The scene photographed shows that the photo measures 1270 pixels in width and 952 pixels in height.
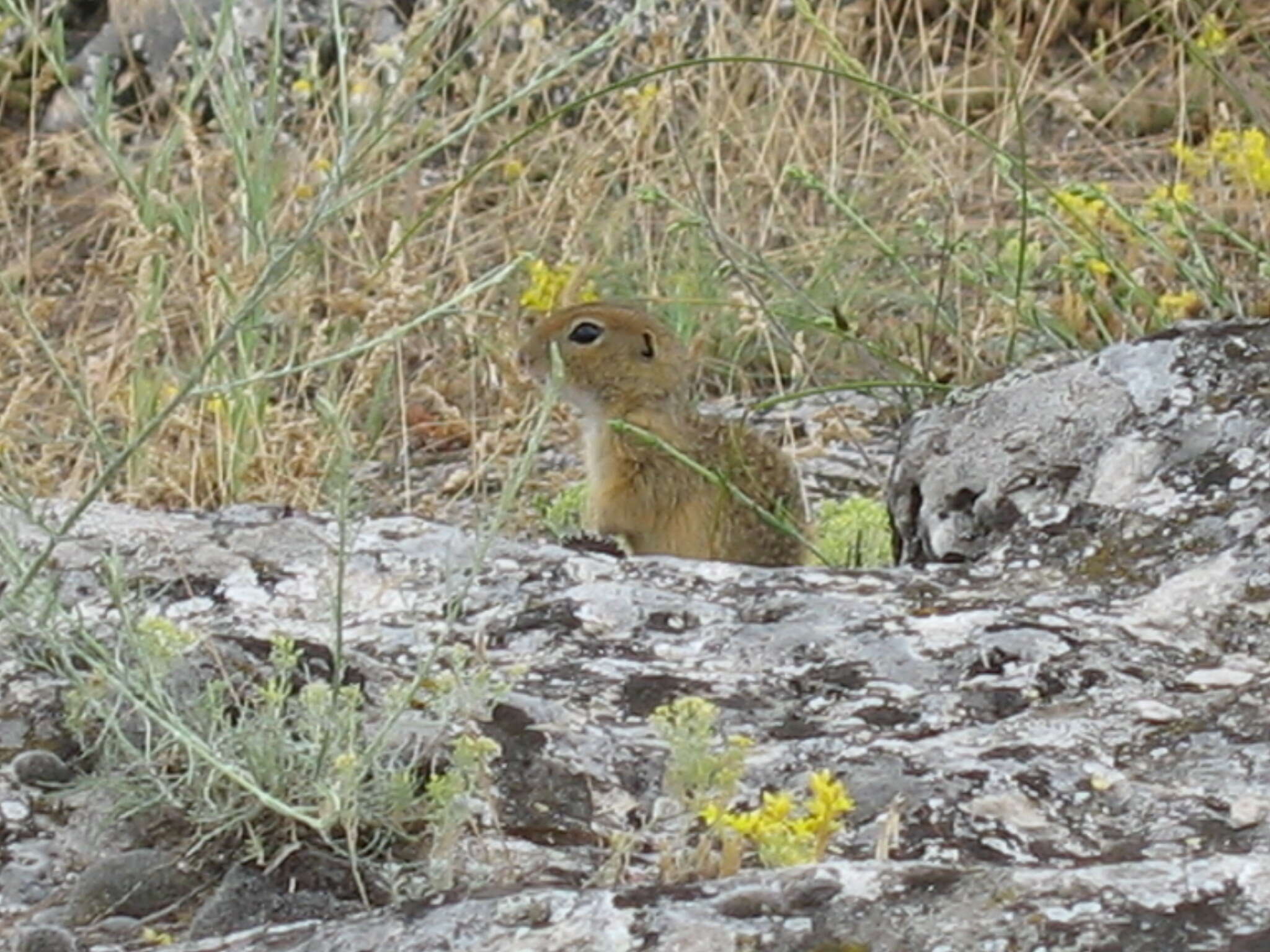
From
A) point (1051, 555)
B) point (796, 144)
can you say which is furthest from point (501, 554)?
point (796, 144)

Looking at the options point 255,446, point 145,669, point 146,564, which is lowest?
point 255,446

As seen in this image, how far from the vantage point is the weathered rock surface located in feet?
7.41

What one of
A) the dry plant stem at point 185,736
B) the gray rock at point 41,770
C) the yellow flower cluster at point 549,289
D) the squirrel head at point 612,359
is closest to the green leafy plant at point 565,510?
the squirrel head at point 612,359

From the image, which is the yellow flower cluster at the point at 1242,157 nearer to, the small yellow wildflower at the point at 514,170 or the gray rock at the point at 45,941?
the small yellow wildflower at the point at 514,170

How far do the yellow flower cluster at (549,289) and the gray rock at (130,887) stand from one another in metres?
3.77

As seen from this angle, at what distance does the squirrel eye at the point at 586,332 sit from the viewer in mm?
5820

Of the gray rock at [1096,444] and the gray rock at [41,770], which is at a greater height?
the gray rock at [1096,444]

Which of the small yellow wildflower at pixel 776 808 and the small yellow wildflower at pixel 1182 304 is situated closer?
the small yellow wildflower at pixel 776 808

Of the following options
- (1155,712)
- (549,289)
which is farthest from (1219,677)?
(549,289)

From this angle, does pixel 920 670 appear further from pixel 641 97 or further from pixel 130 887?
pixel 641 97

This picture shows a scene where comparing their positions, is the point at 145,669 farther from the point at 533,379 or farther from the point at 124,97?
the point at 124,97

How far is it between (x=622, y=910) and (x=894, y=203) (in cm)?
584

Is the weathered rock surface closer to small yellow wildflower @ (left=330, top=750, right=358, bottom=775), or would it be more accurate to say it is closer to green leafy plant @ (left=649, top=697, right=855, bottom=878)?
green leafy plant @ (left=649, top=697, right=855, bottom=878)

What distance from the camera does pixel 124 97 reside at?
30.9 feet
